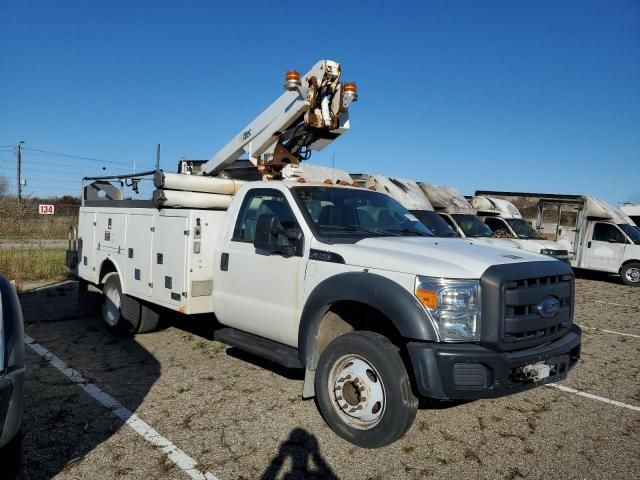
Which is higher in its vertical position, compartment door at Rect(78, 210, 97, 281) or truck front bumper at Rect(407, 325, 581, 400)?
compartment door at Rect(78, 210, 97, 281)

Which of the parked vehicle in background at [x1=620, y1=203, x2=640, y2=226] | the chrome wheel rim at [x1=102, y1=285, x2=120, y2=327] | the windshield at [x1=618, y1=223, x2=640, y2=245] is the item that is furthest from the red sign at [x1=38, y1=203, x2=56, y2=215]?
the parked vehicle in background at [x1=620, y1=203, x2=640, y2=226]

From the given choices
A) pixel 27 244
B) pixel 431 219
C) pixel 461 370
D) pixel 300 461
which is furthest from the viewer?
pixel 27 244

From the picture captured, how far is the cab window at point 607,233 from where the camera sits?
1622 cm

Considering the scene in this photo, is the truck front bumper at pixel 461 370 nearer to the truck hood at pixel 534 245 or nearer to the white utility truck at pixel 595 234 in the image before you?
the truck hood at pixel 534 245

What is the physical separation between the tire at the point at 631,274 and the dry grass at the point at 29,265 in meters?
16.0

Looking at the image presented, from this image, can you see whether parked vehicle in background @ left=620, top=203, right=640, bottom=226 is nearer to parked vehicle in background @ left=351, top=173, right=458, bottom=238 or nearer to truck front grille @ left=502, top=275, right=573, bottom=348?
parked vehicle in background @ left=351, top=173, right=458, bottom=238

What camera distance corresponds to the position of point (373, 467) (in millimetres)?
3594

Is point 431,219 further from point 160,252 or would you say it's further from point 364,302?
point 364,302

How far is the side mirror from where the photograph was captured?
4.42 metres

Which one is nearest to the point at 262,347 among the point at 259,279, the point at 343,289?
the point at 259,279

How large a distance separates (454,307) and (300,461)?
1.54m

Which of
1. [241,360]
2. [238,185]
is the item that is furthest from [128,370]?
[238,185]

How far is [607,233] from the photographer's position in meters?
16.5

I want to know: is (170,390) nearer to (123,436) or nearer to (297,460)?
(123,436)
